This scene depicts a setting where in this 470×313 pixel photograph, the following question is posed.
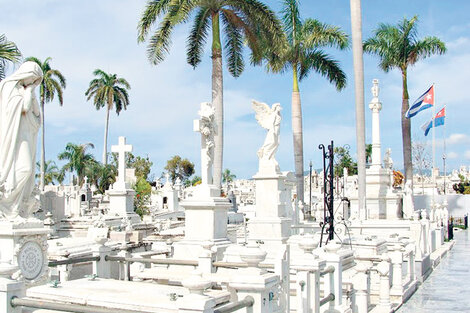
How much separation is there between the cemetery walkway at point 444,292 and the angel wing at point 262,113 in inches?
243

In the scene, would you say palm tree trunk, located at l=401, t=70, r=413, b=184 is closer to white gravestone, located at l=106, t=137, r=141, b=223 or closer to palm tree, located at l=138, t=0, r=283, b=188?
palm tree, located at l=138, t=0, r=283, b=188

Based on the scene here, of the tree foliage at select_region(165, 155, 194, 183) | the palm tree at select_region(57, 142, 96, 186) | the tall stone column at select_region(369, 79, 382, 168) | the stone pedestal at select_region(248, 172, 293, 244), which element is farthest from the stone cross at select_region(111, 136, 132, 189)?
the tree foliage at select_region(165, 155, 194, 183)

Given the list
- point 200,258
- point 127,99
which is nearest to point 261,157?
point 200,258

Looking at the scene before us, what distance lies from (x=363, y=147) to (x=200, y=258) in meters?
Answer: 17.2

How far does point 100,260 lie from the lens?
8.67m

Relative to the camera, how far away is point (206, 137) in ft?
37.0

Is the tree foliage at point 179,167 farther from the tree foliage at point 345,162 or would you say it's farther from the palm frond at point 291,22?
the palm frond at point 291,22

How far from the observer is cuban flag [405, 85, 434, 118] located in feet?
94.4

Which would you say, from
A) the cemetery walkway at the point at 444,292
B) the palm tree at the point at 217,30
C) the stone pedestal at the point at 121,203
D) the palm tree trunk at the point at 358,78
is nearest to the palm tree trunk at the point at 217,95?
the palm tree at the point at 217,30

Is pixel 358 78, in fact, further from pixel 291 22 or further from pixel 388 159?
pixel 388 159

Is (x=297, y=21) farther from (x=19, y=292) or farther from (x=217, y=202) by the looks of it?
(x=19, y=292)

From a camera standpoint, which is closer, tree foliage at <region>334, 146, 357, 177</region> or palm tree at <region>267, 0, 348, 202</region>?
palm tree at <region>267, 0, 348, 202</region>

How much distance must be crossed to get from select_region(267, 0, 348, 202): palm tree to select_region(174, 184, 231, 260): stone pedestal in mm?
15336

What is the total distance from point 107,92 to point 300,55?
28.4 metres
